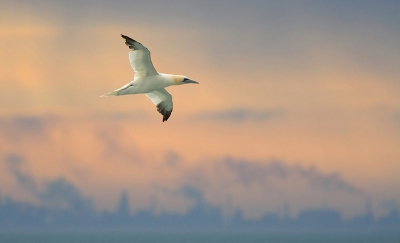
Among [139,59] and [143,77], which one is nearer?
[139,59]

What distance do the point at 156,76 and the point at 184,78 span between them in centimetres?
209

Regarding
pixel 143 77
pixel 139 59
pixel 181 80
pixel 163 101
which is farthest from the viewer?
pixel 163 101

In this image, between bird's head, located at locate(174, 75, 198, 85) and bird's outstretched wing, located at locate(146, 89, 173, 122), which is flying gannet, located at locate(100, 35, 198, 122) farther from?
bird's outstretched wing, located at locate(146, 89, 173, 122)

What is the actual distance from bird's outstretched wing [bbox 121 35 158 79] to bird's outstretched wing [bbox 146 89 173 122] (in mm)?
3914

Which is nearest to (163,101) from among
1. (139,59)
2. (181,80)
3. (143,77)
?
(181,80)

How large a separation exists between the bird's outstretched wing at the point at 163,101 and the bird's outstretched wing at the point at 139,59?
3.91 meters

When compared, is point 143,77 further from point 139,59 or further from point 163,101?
point 163,101

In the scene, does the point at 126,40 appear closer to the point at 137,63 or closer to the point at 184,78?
the point at 137,63

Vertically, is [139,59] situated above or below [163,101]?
above

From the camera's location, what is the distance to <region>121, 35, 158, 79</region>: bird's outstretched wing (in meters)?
41.5

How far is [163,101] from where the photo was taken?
47.7 meters

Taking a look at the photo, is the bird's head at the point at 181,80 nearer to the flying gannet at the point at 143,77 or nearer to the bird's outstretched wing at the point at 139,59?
the flying gannet at the point at 143,77

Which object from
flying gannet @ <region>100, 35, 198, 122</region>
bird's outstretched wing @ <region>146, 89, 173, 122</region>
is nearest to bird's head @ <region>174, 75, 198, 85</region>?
flying gannet @ <region>100, 35, 198, 122</region>

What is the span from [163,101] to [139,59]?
5.80m
